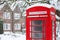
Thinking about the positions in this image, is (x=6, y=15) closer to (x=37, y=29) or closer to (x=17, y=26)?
(x=17, y=26)

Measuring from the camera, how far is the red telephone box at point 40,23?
5.38m

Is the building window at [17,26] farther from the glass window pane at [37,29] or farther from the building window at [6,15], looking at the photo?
the glass window pane at [37,29]

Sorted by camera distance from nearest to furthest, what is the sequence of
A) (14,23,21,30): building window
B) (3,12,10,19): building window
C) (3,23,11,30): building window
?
(14,23,21,30): building window < (3,23,11,30): building window < (3,12,10,19): building window

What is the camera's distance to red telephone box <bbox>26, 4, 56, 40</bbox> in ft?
17.7

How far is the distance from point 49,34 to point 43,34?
0.13m

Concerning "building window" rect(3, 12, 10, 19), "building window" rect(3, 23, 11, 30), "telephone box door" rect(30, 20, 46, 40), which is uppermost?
"telephone box door" rect(30, 20, 46, 40)

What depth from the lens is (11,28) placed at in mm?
14906

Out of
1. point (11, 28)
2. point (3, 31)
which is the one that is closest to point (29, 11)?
point (3, 31)

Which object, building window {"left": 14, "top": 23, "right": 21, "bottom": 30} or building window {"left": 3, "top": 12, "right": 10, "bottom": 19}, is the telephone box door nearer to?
building window {"left": 14, "top": 23, "right": 21, "bottom": 30}

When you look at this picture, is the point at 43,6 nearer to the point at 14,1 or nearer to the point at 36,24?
the point at 36,24

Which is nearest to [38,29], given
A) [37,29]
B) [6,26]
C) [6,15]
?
[37,29]

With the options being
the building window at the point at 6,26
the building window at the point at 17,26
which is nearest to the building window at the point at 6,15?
the building window at the point at 6,26

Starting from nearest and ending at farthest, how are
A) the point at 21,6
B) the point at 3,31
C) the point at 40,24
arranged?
the point at 40,24 < the point at 3,31 < the point at 21,6

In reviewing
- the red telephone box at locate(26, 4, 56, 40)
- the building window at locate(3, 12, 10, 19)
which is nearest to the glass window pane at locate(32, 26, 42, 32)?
the red telephone box at locate(26, 4, 56, 40)
